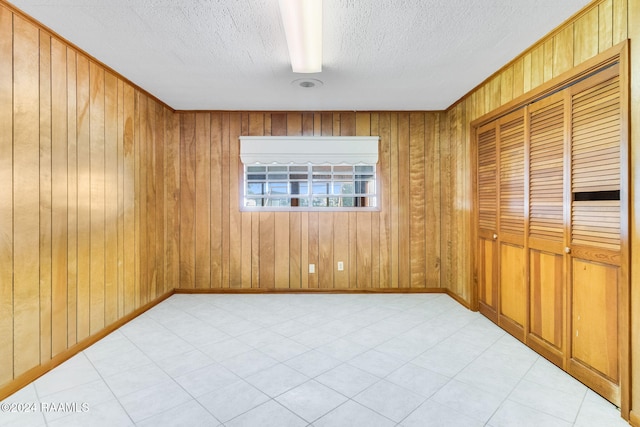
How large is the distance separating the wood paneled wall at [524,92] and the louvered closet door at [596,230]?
132mm

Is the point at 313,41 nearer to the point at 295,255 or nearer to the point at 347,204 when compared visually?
the point at 347,204

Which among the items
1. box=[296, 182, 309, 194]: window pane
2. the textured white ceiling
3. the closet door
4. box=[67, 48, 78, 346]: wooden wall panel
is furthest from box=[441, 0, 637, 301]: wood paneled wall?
box=[67, 48, 78, 346]: wooden wall panel

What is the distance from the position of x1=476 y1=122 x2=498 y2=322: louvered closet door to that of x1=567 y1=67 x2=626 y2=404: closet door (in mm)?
957

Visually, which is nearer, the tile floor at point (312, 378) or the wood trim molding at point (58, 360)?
the tile floor at point (312, 378)

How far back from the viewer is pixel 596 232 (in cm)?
195

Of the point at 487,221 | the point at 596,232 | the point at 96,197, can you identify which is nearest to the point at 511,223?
the point at 487,221

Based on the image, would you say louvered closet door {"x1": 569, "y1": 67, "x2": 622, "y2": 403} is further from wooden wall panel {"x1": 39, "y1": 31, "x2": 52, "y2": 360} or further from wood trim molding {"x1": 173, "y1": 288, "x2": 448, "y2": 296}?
wooden wall panel {"x1": 39, "y1": 31, "x2": 52, "y2": 360}

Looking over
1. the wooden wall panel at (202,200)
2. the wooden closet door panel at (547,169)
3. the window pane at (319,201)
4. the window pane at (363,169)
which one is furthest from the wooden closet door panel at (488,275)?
the wooden wall panel at (202,200)

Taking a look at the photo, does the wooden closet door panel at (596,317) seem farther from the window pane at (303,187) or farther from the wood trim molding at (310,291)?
the window pane at (303,187)

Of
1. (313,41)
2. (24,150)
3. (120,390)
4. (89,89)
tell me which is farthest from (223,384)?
(89,89)

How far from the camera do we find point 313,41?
2143 mm

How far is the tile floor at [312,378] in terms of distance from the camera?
1.72 metres

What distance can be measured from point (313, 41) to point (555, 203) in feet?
7.17

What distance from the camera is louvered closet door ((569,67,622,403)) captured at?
1832 millimetres
